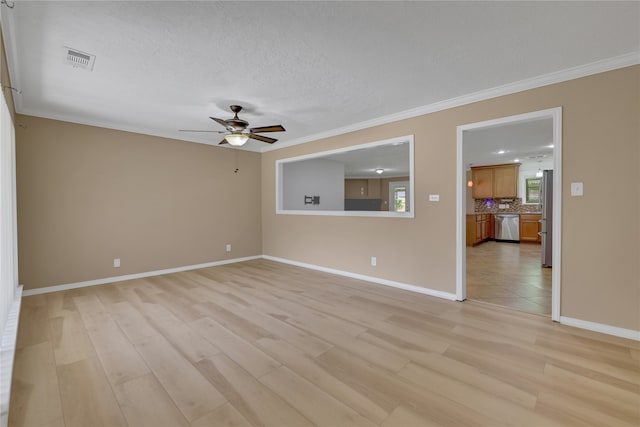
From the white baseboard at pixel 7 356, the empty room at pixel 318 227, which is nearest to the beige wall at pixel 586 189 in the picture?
the empty room at pixel 318 227

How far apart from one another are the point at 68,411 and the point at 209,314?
1.48 m

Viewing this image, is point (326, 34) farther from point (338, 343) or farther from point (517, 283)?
point (517, 283)

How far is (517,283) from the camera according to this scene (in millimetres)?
4289

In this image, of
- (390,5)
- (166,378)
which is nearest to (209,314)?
(166,378)

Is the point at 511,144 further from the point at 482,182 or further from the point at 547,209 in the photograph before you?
the point at 482,182

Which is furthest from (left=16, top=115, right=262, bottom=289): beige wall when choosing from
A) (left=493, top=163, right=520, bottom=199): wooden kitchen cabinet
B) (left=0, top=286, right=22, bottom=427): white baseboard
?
(left=493, top=163, right=520, bottom=199): wooden kitchen cabinet

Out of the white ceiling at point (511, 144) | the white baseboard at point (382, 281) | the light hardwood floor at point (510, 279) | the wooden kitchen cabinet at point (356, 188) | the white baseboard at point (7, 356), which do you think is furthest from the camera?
the wooden kitchen cabinet at point (356, 188)

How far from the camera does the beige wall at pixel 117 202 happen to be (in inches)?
151

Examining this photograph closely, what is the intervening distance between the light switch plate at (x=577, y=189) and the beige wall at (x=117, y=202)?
5304 mm

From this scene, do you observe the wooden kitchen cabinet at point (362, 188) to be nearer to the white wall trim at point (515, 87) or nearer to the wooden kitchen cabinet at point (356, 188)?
the wooden kitchen cabinet at point (356, 188)

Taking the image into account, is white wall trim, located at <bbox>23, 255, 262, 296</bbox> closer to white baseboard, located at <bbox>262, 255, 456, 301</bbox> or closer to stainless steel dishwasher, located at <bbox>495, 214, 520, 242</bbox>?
white baseboard, located at <bbox>262, 255, 456, 301</bbox>

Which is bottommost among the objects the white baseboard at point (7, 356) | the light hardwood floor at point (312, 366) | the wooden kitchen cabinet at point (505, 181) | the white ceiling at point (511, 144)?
the light hardwood floor at point (312, 366)

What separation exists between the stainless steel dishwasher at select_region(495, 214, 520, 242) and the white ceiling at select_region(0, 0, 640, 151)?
22.2ft

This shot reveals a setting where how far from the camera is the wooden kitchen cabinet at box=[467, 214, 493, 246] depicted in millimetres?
7895
